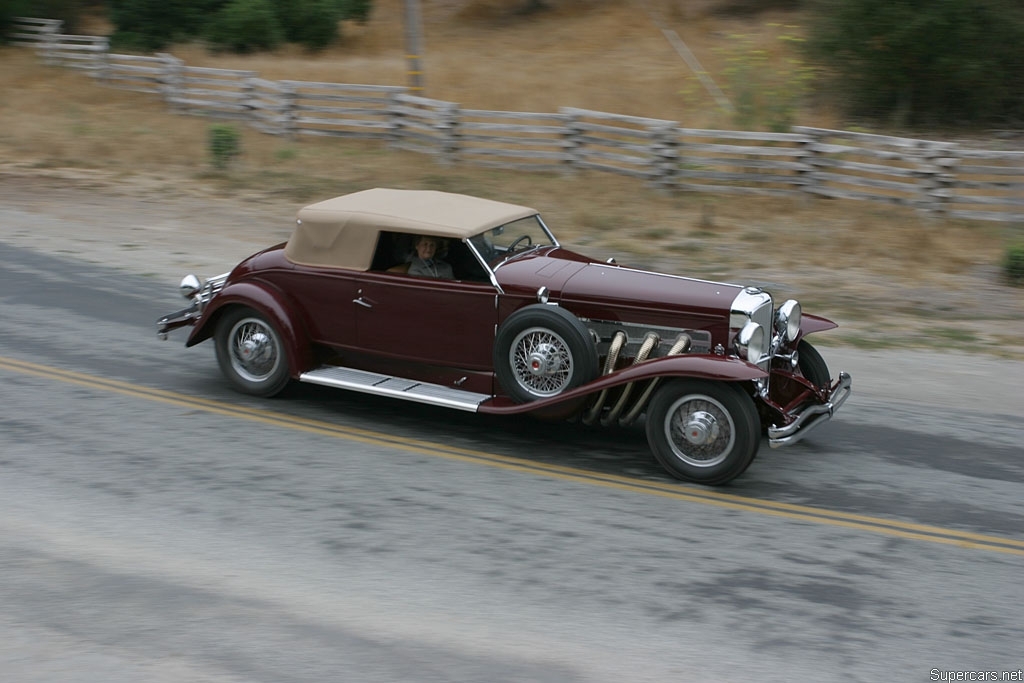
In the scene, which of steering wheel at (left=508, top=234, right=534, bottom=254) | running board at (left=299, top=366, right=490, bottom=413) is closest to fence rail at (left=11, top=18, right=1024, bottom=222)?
steering wheel at (left=508, top=234, right=534, bottom=254)

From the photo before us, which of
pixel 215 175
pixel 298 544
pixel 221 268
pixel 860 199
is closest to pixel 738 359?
pixel 298 544

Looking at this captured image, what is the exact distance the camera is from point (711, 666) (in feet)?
16.4

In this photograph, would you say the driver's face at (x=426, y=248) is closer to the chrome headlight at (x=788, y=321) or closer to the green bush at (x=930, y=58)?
the chrome headlight at (x=788, y=321)

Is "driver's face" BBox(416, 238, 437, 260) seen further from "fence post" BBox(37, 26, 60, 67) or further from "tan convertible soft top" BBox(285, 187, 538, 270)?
"fence post" BBox(37, 26, 60, 67)

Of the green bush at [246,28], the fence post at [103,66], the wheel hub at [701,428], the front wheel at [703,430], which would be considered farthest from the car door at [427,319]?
the green bush at [246,28]

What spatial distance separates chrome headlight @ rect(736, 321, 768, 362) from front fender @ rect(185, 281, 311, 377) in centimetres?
349

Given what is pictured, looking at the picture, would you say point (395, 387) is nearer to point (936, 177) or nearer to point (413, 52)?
point (936, 177)

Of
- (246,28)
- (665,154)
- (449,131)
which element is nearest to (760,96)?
(665,154)

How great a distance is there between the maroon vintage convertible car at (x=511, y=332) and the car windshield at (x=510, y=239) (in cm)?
2

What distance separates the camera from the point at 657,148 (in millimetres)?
18016

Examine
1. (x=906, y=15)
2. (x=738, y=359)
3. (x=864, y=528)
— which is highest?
(x=906, y=15)

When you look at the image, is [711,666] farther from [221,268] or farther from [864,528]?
[221,268]

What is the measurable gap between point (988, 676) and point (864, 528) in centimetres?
164

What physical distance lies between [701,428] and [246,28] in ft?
98.7
